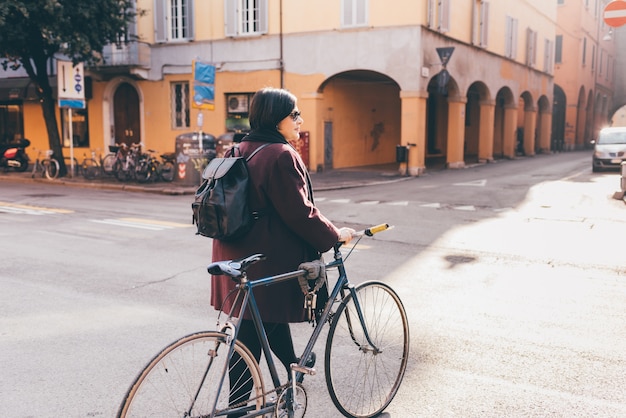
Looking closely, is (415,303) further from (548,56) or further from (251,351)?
(548,56)

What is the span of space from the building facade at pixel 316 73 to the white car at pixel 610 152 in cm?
513

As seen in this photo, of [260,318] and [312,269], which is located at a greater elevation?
[312,269]

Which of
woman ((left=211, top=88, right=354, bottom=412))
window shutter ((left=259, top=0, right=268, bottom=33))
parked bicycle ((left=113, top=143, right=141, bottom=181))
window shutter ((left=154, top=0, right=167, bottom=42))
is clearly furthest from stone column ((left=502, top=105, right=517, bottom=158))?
woman ((left=211, top=88, right=354, bottom=412))

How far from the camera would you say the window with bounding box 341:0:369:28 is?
21219 millimetres

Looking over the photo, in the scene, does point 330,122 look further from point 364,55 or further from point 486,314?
point 486,314

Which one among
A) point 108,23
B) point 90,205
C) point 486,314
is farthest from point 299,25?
point 486,314

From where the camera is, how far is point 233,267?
2818 mm

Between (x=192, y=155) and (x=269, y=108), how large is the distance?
15328mm

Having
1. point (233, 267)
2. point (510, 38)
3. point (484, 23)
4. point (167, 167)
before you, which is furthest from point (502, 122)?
point (233, 267)

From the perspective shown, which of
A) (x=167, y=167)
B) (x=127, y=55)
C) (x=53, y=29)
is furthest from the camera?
(x=127, y=55)

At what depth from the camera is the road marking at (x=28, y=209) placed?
12.5 meters

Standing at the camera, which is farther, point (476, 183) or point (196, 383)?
point (476, 183)

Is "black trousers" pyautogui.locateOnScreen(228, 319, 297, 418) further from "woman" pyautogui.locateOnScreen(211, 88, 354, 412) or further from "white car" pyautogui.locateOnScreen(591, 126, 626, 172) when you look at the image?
"white car" pyautogui.locateOnScreen(591, 126, 626, 172)

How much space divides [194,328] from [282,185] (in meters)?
2.59
